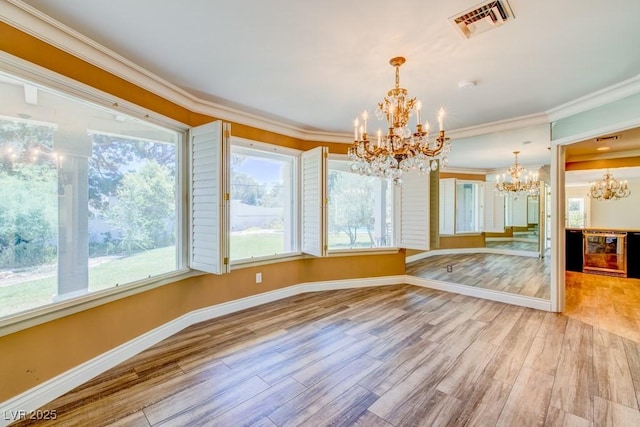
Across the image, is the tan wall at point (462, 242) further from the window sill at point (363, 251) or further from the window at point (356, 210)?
A: the window at point (356, 210)

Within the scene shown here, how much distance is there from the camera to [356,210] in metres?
4.65

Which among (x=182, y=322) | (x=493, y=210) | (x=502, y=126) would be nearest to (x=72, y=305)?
(x=182, y=322)

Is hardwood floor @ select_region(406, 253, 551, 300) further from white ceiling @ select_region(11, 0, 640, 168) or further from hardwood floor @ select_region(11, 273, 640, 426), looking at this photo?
white ceiling @ select_region(11, 0, 640, 168)

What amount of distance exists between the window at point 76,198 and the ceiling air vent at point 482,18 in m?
2.83

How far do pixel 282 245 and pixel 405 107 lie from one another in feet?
8.74

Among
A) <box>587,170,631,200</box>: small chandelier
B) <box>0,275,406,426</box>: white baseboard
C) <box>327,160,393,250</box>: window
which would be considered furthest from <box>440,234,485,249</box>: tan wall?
<box>0,275,406,426</box>: white baseboard

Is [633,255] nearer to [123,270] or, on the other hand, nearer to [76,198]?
[123,270]

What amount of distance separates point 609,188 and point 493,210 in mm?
2164

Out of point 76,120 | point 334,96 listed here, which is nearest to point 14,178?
point 76,120

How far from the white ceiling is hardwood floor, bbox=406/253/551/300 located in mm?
2723

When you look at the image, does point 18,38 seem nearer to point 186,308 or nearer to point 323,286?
point 186,308

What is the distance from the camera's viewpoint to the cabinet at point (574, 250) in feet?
18.6

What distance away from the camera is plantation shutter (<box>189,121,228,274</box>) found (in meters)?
2.80

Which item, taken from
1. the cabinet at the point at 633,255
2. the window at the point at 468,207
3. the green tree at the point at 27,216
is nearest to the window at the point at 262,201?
the green tree at the point at 27,216
